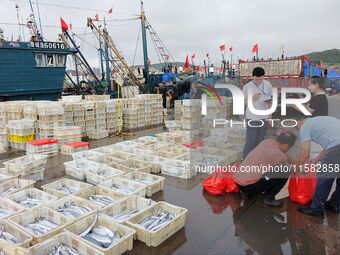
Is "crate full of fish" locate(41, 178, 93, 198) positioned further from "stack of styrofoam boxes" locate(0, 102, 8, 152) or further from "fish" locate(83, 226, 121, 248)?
"stack of styrofoam boxes" locate(0, 102, 8, 152)

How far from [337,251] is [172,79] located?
21.2m

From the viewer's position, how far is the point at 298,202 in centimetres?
488

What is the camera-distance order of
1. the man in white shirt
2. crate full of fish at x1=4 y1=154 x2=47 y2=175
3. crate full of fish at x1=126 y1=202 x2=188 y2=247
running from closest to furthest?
crate full of fish at x1=126 y1=202 x2=188 y2=247
the man in white shirt
crate full of fish at x1=4 y1=154 x2=47 y2=175

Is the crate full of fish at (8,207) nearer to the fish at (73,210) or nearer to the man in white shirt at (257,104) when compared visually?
the fish at (73,210)

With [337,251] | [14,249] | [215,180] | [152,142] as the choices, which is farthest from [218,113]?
[14,249]

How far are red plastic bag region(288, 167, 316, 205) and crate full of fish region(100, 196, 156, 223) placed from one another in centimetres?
245

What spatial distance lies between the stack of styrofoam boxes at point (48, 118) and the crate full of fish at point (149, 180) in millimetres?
4795

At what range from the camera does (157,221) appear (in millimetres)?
4152

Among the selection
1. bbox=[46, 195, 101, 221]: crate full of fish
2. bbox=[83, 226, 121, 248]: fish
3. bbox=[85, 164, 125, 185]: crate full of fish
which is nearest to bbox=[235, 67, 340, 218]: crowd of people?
bbox=[83, 226, 121, 248]: fish

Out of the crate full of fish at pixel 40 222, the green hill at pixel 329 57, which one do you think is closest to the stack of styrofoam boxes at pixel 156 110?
the crate full of fish at pixel 40 222

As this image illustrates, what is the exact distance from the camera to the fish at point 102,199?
476cm

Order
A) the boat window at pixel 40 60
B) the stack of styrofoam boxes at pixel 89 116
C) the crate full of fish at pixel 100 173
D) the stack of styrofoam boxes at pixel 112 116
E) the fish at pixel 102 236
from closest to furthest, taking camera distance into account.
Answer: the fish at pixel 102 236
the crate full of fish at pixel 100 173
the stack of styrofoam boxes at pixel 89 116
the stack of styrofoam boxes at pixel 112 116
the boat window at pixel 40 60

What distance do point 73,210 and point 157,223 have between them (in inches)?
52.9

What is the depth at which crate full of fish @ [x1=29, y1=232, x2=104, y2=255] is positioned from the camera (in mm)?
3290
